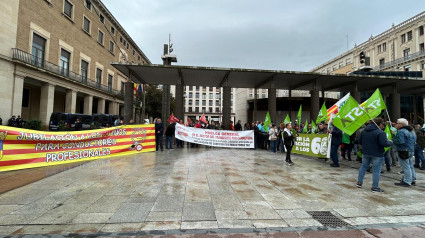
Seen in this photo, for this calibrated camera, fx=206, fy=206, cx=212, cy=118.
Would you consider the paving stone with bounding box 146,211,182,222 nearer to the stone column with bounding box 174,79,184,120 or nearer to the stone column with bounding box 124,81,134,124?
the stone column with bounding box 174,79,184,120

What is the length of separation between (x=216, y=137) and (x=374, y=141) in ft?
29.7

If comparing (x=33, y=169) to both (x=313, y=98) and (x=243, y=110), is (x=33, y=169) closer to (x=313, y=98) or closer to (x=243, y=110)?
Answer: (x=313, y=98)

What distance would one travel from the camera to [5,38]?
20.1m

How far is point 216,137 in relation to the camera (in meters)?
13.5

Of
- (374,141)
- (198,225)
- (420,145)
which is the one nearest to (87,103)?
(198,225)

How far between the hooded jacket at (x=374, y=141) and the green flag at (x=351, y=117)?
2.40 feet

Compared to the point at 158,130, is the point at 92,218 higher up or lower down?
lower down

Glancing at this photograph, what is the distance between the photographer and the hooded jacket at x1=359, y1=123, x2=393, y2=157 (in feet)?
17.5

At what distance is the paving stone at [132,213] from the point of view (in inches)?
140

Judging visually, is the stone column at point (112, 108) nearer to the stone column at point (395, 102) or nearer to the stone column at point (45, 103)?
the stone column at point (45, 103)

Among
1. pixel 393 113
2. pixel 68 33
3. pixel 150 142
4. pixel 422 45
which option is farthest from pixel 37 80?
pixel 422 45

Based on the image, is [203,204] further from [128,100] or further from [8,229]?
[128,100]

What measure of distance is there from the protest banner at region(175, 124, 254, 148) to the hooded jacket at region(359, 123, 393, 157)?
27.0 ft

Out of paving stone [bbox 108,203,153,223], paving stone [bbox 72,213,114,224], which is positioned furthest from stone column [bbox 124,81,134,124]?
paving stone [bbox 72,213,114,224]
